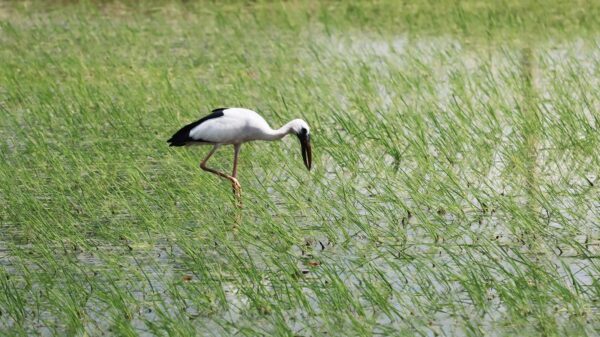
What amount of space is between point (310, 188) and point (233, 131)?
66cm

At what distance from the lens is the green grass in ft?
17.8

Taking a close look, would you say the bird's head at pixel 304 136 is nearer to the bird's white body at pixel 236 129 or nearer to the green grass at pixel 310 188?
the bird's white body at pixel 236 129

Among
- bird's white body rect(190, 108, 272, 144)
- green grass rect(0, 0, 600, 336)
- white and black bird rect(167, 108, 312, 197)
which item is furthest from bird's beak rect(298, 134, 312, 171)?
bird's white body rect(190, 108, 272, 144)

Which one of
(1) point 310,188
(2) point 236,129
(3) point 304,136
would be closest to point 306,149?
(3) point 304,136

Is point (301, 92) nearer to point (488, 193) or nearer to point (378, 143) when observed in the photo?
point (378, 143)

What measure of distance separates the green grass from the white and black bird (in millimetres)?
221

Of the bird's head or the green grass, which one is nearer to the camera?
the green grass

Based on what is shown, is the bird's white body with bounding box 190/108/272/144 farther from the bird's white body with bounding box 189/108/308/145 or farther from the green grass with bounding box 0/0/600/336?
the green grass with bounding box 0/0/600/336

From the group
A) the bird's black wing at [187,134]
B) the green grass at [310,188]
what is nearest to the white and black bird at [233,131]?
the bird's black wing at [187,134]

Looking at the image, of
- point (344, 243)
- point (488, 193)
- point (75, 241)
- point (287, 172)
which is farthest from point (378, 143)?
point (75, 241)

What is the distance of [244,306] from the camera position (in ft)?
18.0

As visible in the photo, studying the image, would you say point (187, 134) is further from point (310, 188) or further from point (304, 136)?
point (310, 188)

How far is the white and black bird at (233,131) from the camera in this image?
804 cm

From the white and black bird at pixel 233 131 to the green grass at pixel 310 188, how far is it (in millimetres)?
221
